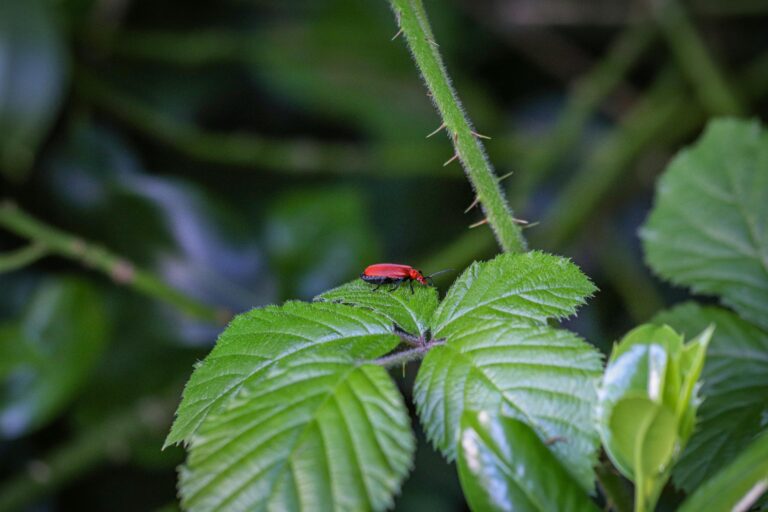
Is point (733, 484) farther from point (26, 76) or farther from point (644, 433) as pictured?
point (26, 76)

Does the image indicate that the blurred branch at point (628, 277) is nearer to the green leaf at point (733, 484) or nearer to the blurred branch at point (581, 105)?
the blurred branch at point (581, 105)

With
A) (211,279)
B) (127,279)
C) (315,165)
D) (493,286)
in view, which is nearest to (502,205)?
(493,286)

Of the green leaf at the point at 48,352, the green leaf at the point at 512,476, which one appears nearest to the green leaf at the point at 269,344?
the green leaf at the point at 512,476

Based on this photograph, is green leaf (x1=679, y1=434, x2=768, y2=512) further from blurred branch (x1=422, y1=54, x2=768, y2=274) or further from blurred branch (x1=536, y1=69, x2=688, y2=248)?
blurred branch (x1=536, y1=69, x2=688, y2=248)

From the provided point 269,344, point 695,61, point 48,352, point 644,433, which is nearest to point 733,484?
point 644,433

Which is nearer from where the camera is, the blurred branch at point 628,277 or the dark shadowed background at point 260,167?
the dark shadowed background at point 260,167

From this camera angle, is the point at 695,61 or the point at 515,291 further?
the point at 695,61
